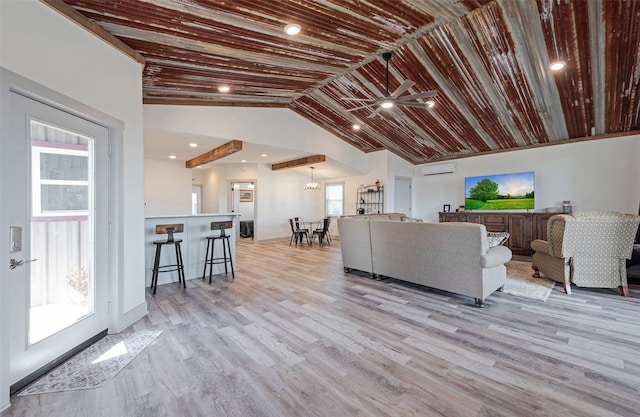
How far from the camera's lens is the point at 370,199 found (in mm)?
8859

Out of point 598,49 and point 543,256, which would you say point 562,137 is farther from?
point 543,256

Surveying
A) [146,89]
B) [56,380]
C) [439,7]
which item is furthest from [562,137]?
[56,380]

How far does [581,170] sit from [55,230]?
29.1ft

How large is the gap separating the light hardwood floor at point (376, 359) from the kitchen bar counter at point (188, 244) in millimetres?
813

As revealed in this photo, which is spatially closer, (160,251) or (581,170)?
(160,251)

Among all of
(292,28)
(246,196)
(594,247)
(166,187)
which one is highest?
(292,28)

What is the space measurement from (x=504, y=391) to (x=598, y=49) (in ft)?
15.0

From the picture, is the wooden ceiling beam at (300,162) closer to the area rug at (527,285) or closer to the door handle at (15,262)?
the area rug at (527,285)

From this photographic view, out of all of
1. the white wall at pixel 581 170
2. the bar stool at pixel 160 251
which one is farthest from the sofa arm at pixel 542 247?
the bar stool at pixel 160 251

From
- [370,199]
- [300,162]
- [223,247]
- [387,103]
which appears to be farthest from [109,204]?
[370,199]

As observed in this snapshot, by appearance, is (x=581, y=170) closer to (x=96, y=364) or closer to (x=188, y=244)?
(x=188, y=244)

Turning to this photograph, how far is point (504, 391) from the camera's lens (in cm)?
186

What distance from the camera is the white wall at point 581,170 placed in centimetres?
559

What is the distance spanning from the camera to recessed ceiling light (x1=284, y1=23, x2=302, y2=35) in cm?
310
